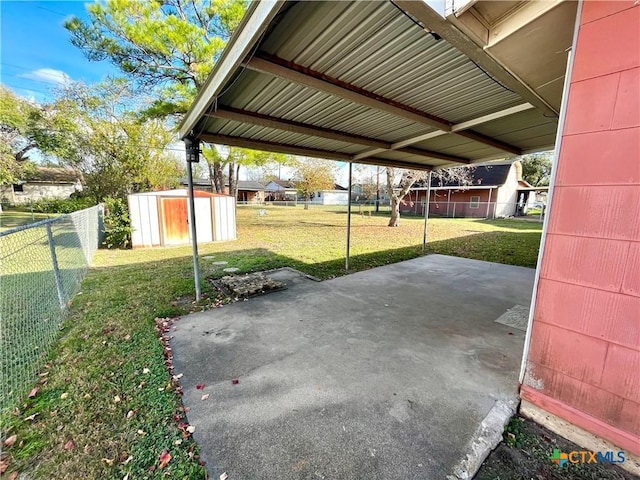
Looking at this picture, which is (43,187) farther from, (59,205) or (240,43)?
(240,43)

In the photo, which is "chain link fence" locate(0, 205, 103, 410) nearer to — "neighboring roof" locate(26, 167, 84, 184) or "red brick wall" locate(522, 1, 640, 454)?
"red brick wall" locate(522, 1, 640, 454)

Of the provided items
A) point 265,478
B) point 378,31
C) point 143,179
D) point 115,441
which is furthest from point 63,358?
point 143,179

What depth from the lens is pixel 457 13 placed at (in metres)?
1.61

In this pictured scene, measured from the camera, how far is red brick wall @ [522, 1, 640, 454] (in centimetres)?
148

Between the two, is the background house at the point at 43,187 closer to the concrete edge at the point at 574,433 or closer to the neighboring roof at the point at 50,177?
the neighboring roof at the point at 50,177

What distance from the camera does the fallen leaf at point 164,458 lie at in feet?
5.25

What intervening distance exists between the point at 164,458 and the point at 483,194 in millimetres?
25530

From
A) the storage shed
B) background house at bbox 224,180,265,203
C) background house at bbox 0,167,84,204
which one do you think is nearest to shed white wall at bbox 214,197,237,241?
the storage shed

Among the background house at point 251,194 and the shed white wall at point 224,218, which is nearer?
the shed white wall at point 224,218

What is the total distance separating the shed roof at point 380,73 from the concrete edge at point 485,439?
8.48ft

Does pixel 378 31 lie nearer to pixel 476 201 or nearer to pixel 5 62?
pixel 5 62

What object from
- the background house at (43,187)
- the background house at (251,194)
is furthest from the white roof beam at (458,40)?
the background house at (251,194)

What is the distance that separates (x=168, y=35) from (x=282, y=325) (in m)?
10.6

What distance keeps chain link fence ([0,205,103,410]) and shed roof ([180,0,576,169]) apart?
8.32 ft
